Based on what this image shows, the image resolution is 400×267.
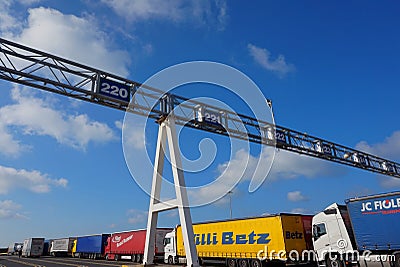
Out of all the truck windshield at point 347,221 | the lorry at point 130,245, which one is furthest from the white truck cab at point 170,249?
the truck windshield at point 347,221

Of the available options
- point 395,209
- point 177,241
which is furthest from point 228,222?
point 395,209

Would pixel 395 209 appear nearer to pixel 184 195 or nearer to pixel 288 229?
pixel 288 229

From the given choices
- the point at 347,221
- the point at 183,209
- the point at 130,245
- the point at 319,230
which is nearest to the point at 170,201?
the point at 183,209

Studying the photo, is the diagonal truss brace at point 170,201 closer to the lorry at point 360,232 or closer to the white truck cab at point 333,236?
the white truck cab at point 333,236

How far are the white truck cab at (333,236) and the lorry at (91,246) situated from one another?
104 feet

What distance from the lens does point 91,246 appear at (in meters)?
45.0

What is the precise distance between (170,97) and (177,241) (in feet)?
47.3

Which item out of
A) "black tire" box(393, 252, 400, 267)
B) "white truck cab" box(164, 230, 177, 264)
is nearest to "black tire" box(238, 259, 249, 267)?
"white truck cab" box(164, 230, 177, 264)

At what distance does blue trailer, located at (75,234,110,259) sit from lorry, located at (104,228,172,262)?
1.24 meters

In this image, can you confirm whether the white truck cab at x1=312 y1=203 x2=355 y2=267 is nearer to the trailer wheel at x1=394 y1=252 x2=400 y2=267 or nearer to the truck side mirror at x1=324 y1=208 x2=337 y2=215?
the truck side mirror at x1=324 y1=208 x2=337 y2=215

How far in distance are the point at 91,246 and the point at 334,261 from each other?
120ft

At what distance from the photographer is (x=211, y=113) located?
66.4ft

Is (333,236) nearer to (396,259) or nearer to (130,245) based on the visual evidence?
(396,259)

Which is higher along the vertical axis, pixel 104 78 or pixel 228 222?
pixel 104 78
